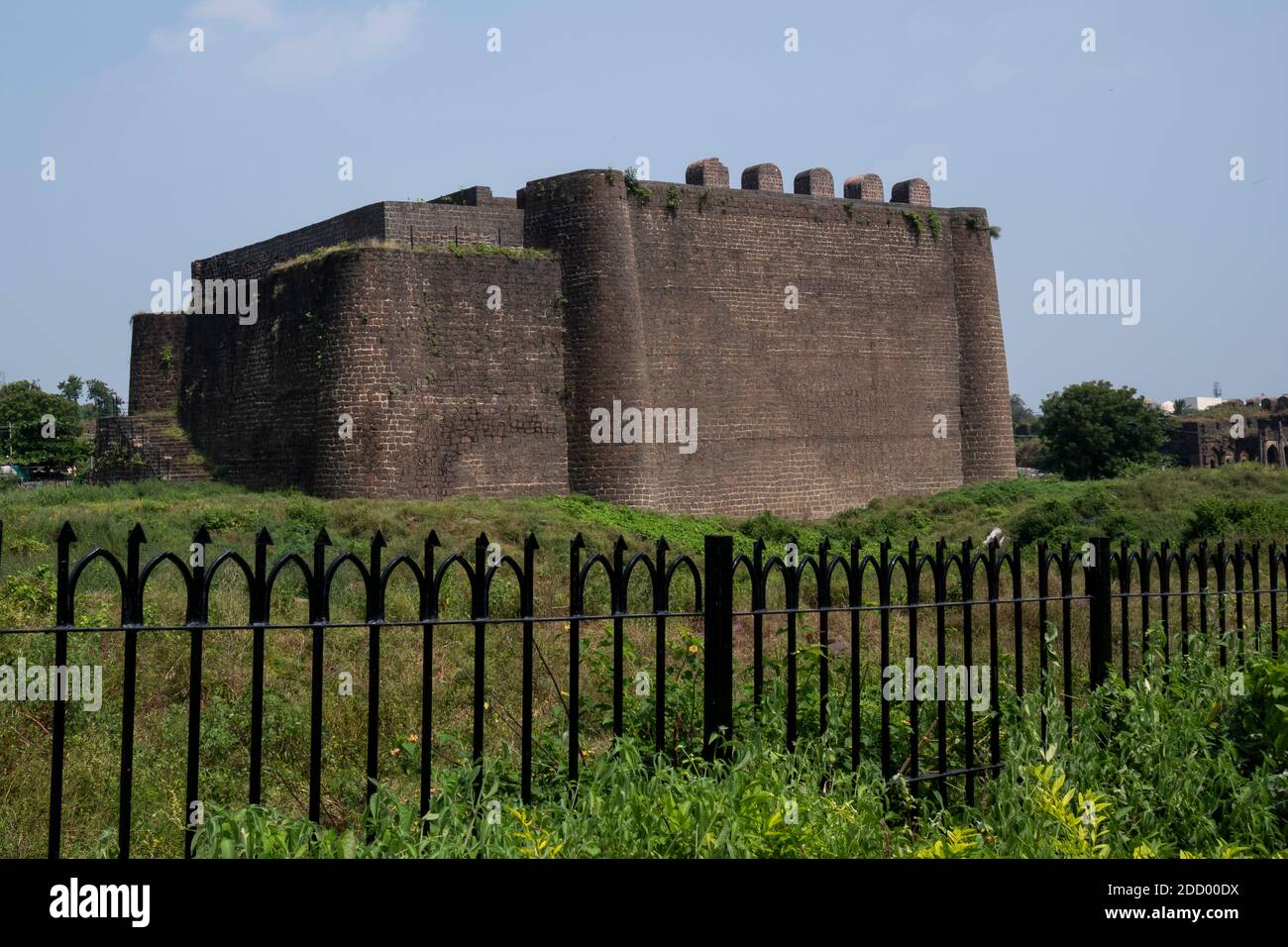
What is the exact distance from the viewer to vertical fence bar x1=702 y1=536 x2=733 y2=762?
15.4ft

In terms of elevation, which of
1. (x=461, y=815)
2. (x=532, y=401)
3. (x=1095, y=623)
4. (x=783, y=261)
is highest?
(x=783, y=261)

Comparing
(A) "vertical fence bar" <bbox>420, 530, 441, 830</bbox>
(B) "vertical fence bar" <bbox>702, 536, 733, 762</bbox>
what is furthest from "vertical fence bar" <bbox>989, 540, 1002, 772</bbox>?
(A) "vertical fence bar" <bbox>420, 530, 441, 830</bbox>

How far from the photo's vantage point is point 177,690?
8695mm

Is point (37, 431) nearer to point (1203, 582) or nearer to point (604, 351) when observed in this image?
point (604, 351)

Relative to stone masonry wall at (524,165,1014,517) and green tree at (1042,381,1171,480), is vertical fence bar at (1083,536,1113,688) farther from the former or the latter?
green tree at (1042,381,1171,480)

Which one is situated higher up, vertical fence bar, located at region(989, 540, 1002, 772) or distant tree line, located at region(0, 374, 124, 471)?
distant tree line, located at region(0, 374, 124, 471)

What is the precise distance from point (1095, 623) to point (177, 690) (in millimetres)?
6148

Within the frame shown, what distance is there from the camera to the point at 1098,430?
41062 mm

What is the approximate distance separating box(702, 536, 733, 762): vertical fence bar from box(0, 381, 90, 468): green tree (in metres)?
50.0

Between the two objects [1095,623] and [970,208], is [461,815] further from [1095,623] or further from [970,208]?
[970,208]

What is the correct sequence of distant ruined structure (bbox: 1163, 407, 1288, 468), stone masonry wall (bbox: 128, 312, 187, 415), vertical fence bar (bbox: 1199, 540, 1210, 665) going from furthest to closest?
distant ruined structure (bbox: 1163, 407, 1288, 468) → stone masonry wall (bbox: 128, 312, 187, 415) → vertical fence bar (bbox: 1199, 540, 1210, 665)

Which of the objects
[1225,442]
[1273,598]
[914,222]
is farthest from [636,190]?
[1225,442]

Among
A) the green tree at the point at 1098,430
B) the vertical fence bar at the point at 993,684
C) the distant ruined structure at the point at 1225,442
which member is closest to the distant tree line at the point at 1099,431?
the green tree at the point at 1098,430
